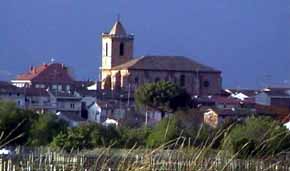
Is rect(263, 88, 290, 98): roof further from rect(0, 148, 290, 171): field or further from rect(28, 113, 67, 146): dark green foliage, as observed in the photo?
rect(0, 148, 290, 171): field

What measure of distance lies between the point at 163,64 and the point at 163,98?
3259 cm

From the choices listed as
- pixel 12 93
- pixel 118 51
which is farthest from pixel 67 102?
pixel 118 51

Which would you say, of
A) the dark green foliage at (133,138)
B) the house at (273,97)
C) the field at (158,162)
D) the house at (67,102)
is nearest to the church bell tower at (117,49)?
the house at (273,97)

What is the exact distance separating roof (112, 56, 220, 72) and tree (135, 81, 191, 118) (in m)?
28.1

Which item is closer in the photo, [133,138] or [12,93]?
[133,138]

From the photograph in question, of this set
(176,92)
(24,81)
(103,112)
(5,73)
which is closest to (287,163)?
(176,92)

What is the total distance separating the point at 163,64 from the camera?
4050 inches

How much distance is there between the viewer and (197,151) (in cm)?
846

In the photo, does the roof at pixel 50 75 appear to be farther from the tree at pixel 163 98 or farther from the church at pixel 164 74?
the tree at pixel 163 98

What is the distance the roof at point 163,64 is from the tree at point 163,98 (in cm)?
2814

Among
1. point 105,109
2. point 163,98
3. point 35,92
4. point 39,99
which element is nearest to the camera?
point 163,98

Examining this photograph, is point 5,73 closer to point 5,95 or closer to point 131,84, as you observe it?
point 131,84

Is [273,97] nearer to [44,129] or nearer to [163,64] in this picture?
[163,64]

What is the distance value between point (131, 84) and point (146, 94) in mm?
25842
